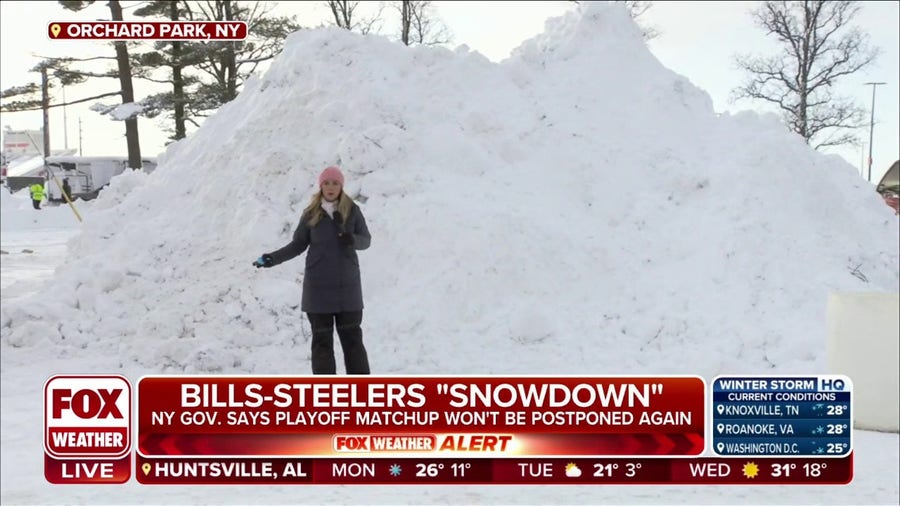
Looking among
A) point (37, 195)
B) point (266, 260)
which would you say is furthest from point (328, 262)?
point (37, 195)

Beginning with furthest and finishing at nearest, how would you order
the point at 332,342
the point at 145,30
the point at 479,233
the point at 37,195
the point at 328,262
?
the point at 37,195
the point at 479,233
the point at 332,342
the point at 328,262
the point at 145,30

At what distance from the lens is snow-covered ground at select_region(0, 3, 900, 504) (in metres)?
7.98

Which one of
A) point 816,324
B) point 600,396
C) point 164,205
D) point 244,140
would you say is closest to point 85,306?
point 164,205

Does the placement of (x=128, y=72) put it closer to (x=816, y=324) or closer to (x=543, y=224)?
(x=543, y=224)

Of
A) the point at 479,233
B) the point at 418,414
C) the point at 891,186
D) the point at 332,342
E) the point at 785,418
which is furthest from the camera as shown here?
the point at 891,186

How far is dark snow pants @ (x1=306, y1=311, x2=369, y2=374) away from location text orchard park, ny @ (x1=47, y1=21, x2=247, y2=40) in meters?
2.45

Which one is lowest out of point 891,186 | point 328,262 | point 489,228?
point 328,262

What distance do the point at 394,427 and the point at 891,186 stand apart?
1948 centimetres

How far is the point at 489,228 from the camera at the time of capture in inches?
361

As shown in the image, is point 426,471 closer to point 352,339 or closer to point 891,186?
point 352,339

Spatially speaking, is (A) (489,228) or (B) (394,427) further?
(A) (489,228)

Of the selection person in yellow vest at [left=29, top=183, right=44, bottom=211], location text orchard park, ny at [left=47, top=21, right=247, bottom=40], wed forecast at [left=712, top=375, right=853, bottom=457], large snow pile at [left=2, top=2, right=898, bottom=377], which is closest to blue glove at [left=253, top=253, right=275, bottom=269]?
location text orchard park, ny at [left=47, top=21, right=247, bottom=40]

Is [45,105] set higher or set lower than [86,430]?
higher

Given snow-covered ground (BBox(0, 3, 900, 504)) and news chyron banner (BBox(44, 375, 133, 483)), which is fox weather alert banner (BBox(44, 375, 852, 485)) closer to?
news chyron banner (BBox(44, 375, 133, 483))
